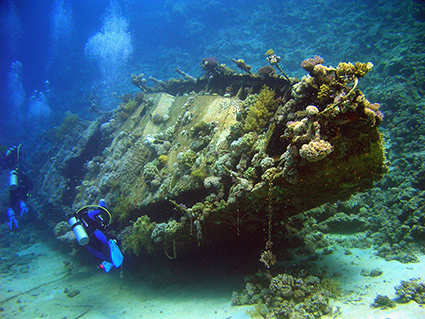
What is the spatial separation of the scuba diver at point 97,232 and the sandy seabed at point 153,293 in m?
1.84

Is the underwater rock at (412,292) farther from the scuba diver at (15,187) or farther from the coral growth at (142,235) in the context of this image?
the scuba diver at (15,187)

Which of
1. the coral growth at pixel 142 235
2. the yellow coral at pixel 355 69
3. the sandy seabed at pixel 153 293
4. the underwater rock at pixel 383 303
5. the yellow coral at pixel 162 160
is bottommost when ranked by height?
the sandy seabed at pixel 153 293

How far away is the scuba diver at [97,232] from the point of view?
6.96 metres

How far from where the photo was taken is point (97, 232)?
283 inches

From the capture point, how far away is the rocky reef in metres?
3.35

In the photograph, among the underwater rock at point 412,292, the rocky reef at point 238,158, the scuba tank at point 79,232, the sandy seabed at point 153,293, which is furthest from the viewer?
the scuba tank at point 79,232

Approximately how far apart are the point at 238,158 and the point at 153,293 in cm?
648

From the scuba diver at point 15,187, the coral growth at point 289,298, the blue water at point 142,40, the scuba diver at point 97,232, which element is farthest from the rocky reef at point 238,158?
the blue water at point 142,40

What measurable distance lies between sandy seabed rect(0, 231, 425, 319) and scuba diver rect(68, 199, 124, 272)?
1837mm

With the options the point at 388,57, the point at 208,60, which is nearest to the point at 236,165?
the point at 208,60

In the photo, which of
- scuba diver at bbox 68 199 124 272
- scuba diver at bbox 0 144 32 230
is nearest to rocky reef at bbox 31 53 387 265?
scuba diver at bbox 68 199 124 272

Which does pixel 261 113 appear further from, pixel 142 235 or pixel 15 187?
pixel 15 187

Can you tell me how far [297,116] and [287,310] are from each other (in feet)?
14.0

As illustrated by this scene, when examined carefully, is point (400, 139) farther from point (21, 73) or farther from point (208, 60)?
point (21, 73)
